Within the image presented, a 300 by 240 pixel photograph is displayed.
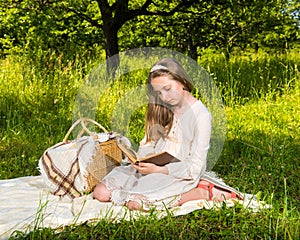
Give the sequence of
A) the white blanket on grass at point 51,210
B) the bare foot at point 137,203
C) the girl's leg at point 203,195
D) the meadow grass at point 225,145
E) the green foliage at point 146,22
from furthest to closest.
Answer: the green foliage at point 146,22 → the girl's leg at point 203,195 → the bare foot at point 137,203 → the white blanket on grass at point 51,210 → the meadow grass at point 225,145

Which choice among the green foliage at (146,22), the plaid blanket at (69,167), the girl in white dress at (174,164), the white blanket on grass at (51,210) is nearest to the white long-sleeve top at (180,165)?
the girl in white dress at (174,164)

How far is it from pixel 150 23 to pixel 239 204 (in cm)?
676

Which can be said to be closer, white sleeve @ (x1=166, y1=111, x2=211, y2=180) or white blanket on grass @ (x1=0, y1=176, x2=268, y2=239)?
white blanket on grass @ (x1=0, y1=176, x2=268, y2=239)

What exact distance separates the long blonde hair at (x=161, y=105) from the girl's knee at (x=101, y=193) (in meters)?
0.47

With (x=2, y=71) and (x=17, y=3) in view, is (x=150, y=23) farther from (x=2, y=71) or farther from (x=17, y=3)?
(x=2, y=71)

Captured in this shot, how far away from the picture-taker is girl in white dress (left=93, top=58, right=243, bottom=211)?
3303mm

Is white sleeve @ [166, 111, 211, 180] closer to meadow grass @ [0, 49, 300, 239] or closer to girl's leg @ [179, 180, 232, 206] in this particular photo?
girl's leg @ [179, 180, 232, 206]

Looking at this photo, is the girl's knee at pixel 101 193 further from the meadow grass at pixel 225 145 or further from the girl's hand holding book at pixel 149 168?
the meadow grass at pixel 225 145

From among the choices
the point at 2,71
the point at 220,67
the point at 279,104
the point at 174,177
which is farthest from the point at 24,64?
the point at 174,177

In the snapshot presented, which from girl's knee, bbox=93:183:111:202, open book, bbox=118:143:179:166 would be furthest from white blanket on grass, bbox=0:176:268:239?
open book, bbox=118:143:179:166

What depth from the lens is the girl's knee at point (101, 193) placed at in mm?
3467

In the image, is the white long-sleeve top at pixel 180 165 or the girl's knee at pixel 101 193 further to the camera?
the girl's knee at pixel 101 193

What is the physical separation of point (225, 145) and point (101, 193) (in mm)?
1749

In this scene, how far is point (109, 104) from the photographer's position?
450 centimetres
